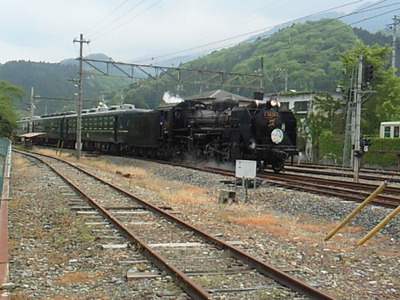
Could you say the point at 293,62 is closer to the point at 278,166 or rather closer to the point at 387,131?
the point at 387,131

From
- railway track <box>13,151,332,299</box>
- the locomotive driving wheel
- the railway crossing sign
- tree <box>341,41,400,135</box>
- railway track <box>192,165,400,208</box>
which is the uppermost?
tree <box>341,41,400,135</box>

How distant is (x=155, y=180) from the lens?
19266 mm

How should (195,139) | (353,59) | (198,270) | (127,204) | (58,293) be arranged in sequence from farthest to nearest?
(353,59), (195,139), (127,204), (198,270), (58,293)

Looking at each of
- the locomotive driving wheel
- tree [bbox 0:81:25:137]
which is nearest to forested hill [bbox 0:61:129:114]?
tree [bbox 0:81:25:137]

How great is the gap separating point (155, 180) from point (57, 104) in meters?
130

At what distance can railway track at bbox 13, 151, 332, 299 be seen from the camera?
546cm

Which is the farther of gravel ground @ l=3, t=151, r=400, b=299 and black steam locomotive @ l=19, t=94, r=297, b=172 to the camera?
black steam locomotive @ l=19, t=94, r=297, b=172

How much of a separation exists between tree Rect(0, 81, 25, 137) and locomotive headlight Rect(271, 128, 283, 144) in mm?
32463

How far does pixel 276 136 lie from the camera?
64.2ft

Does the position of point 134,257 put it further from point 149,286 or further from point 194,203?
point 194,203

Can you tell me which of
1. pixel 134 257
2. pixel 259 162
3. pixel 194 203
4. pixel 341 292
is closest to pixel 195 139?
pixel 259 162

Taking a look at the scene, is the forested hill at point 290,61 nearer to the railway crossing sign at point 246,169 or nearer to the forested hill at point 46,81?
the forested hill at point 46,81

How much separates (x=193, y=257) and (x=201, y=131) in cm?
1619

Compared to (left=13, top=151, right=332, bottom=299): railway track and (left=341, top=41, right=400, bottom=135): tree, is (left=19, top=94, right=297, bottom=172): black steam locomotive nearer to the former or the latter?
(left=13, top=151, right=332, bottom=299): railway track
